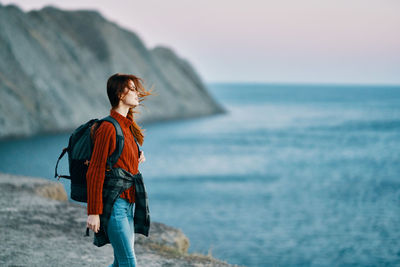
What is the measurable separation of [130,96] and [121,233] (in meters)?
1.07

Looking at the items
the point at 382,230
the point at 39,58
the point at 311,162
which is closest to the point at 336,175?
the point at 311,162

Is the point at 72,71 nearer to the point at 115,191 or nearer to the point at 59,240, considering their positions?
the point at 59,240

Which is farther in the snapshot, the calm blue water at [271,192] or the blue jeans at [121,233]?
the calm blue water at [271,192]

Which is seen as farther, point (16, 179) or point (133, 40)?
point (133, 40)

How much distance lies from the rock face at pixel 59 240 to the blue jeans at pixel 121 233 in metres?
2.67

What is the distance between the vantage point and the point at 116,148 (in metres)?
3.91

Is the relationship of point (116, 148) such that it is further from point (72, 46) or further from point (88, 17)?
point (88, 17)

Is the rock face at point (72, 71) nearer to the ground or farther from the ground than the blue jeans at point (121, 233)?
farther from the ground

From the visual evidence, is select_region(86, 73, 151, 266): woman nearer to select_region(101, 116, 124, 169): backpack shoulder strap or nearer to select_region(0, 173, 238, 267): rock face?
select_region(101, 116, 124, 169): backpack shoulder strap

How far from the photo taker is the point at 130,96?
13.3 ft

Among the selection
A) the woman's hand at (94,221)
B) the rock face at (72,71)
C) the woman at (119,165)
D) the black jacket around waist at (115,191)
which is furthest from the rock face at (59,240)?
the rock face at (72,71)

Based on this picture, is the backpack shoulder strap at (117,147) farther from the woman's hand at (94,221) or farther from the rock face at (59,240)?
the rock face at (59,240)

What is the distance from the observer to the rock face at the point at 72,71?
132 ft

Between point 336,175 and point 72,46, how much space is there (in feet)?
115
